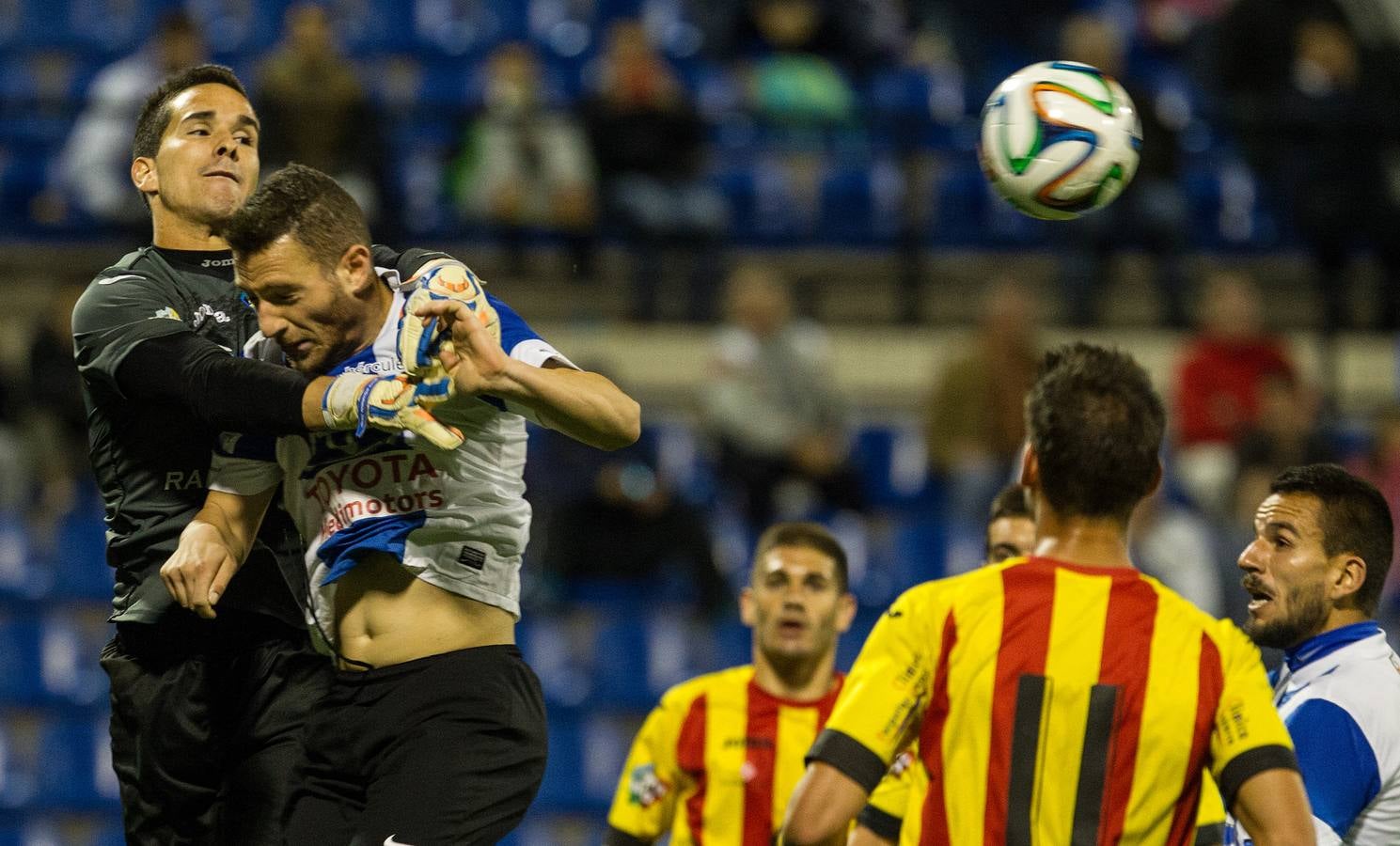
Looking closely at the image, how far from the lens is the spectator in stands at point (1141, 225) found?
32.4 ft

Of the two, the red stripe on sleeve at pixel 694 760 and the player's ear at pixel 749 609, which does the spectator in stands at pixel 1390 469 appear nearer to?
the player's ear at pixel 749 609

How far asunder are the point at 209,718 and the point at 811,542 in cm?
189

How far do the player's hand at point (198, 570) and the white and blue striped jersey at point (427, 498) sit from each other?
0.19m

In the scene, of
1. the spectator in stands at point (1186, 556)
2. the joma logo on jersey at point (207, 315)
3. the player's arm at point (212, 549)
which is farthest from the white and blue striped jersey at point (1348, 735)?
the spectator in stands at point (1186, 556)

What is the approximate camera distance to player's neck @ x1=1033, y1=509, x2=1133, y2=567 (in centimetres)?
340

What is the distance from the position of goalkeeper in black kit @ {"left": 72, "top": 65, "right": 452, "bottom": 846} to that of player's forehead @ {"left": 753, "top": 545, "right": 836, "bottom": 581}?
5.15ft

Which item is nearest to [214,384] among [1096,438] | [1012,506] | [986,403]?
[1096,438]

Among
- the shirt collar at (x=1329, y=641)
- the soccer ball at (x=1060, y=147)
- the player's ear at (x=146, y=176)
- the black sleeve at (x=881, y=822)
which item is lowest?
the black sleeve at (x=881, y=822)

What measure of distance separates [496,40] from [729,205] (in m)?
1.95

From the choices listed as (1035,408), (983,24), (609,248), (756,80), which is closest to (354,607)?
(1035,408)

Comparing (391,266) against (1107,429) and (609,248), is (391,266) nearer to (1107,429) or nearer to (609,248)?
(1107,429)

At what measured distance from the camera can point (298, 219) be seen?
3725 millimetres

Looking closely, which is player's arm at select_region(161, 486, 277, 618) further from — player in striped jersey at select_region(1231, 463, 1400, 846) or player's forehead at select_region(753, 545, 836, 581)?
player in striped jersey at select_region(1231, 463, 1400, 846)

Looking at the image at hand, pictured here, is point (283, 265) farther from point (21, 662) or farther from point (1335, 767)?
point (21, 662)
